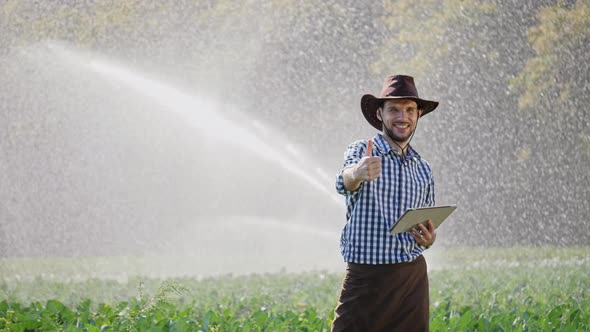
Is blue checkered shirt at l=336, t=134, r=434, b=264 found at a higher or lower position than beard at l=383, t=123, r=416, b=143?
lower

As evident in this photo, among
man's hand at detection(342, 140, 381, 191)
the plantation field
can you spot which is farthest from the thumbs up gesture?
the plantation field

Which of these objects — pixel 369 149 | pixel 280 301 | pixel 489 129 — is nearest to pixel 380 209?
pixel 369 149

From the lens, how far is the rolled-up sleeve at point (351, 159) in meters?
3.27

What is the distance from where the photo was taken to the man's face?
3420 mm

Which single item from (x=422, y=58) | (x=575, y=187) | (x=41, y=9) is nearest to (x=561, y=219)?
(x=575, y=187)

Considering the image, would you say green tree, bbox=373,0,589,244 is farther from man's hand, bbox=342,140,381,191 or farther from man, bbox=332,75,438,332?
man's hand, bbox=342,140,381,191

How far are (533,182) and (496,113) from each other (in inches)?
69.2

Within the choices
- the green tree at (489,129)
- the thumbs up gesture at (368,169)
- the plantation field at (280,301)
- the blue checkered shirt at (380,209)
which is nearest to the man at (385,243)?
the blue checkered shirt at (380,209)

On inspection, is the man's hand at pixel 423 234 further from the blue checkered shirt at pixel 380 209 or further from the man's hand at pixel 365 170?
the man's hand at pixel 365 170

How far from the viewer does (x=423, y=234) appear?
3.36 metres

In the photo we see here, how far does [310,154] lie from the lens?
2095 centimetres

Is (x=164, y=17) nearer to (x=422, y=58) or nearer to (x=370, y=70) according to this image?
(x=370, y=70)

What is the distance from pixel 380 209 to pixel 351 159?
22 centimetres

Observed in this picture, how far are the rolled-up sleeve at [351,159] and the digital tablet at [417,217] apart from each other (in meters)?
0.23
